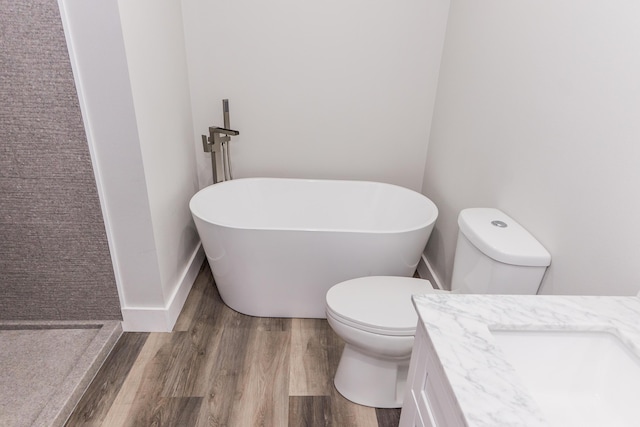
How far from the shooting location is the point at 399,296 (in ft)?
5.50

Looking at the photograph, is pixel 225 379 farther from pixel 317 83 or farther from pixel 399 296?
pixel 317 83

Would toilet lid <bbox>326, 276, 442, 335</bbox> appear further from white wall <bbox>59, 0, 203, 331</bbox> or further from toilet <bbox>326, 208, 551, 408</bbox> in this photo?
white wall <bbox>59, 0, 203, 331</bbox>

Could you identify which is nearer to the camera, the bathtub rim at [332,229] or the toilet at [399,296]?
the toilet at [399,296]

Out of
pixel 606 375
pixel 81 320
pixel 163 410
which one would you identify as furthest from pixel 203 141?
pixel 606 375

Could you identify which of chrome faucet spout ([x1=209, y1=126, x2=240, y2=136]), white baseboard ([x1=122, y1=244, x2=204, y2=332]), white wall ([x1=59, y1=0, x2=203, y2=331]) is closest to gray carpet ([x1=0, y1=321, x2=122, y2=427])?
white baseboard ([x1=122, y1=244, x2=204, y2=332])

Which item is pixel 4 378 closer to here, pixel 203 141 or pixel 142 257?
pixel 142 257

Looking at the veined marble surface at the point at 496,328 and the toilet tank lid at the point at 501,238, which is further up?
the veined marble surface at the point at 496,328

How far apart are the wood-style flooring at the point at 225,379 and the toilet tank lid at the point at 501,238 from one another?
2.69 ft

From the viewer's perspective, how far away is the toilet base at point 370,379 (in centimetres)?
167

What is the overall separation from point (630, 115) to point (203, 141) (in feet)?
6.98

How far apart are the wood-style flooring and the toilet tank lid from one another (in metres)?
0.82

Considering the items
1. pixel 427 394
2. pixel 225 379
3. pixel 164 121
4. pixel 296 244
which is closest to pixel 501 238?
pixel 427 394

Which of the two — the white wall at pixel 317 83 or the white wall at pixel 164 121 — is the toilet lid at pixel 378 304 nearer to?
the white wall at pixel 164 121

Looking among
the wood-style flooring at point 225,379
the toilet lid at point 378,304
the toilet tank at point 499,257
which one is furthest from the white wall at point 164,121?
the toilet tank at point 499,257
